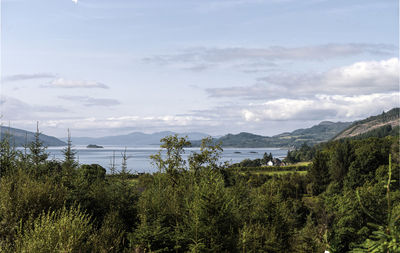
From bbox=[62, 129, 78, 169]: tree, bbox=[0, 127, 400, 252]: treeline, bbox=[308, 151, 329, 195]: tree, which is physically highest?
bbox=[62, 129, 78, 169]: tree

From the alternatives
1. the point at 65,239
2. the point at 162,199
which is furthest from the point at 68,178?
the point at 65,239

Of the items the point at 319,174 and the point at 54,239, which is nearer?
the point at 54,239

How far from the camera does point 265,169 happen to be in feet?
314

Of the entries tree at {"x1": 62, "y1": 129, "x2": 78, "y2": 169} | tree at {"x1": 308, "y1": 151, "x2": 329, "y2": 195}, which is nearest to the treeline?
tree at {"x1": 62, "y1": 129, "x2": 78, "y2": 169}

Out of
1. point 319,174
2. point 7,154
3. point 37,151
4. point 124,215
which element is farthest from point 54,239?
point 319,174

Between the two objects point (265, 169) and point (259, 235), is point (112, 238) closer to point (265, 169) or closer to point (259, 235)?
point (259, 235)

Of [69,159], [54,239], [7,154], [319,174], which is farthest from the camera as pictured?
[319,174]

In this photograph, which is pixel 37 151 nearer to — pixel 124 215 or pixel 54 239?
pixel 124 215

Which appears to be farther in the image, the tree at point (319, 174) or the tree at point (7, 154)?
the tree at point (319, 174)

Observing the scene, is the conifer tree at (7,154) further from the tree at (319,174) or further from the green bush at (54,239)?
the tree at (319,174)

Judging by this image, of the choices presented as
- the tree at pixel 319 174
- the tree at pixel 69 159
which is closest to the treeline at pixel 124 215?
the tree at pixel 69 159

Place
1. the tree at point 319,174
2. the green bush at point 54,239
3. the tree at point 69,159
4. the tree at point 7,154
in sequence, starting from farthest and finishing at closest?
the tree at point 319,174
the tree at point 69,159
the tree at point 7,154
the green bush at point 54,239

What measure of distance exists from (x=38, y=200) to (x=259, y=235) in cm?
769

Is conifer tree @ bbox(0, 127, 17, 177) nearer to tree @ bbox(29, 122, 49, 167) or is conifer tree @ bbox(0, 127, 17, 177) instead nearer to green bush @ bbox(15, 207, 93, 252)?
tree @ bbox(29, 122, 49, 167)
